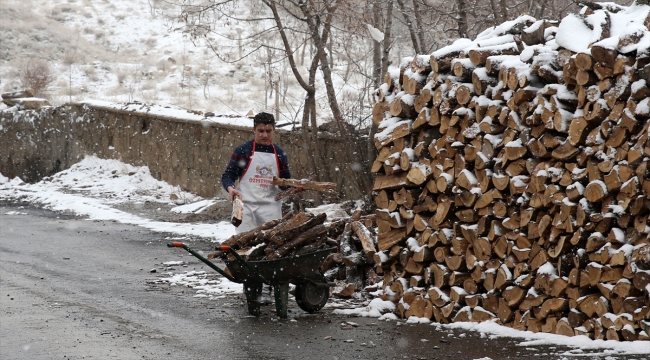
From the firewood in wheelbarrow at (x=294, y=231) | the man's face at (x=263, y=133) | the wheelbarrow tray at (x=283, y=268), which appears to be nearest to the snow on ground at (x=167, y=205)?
the wheelbarrow tray at (x=283, y=268)

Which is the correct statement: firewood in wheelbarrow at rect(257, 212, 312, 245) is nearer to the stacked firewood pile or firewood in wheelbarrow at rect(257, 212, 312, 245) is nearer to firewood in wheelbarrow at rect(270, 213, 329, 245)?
firewood in wheelbarrow at rect(270, 213, 329, 245)

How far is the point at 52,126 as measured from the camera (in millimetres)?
23109

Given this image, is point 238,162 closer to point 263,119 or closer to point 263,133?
point 263,133

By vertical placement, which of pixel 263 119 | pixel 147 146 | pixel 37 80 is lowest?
pixel 263 119

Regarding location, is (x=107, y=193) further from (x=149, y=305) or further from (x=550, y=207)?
(x=550, y=207)

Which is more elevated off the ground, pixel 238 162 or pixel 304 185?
pixel 238 162

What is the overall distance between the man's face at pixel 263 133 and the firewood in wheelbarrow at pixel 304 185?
37cm

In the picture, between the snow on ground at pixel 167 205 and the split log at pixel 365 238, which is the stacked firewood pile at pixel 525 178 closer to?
the snow on ground at pixel 167 205

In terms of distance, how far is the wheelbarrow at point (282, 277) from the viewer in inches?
286

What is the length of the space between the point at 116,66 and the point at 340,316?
34.5 metres

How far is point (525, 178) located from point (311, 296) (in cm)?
222

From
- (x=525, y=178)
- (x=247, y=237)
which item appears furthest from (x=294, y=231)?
(x=525, y=178)

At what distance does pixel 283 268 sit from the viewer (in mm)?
7273

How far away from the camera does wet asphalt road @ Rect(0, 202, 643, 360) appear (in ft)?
20.3
